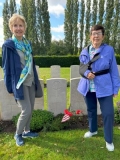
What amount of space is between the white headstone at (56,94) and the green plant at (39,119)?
0.76 ft

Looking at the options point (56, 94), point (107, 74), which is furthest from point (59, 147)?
point (107, 74)

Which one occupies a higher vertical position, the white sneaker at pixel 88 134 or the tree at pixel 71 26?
the tree at pixel 71 26

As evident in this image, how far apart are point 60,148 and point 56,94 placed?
129 cm

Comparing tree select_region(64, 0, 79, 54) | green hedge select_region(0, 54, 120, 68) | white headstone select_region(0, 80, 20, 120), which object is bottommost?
green hedge select_region(0, 54, 120, 68)

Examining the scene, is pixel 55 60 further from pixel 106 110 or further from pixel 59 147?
pixel 106 110

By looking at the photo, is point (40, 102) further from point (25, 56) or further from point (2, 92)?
point (25, 56)

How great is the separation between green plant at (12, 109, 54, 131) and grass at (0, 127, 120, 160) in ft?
0.62

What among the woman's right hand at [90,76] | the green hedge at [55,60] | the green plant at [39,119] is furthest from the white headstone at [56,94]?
the green hedge at [55,60]

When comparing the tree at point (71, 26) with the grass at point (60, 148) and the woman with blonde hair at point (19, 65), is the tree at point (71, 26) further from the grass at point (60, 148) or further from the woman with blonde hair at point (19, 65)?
the woman with blonde hair at point (19, 65)

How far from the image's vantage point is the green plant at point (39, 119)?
3559 mm

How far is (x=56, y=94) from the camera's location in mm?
3969

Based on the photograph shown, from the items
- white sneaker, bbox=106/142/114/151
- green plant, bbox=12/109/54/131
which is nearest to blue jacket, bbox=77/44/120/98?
white sneaker, bbox=106/142/114/151

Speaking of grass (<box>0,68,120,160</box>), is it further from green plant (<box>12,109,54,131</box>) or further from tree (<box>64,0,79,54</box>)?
tree (<box>64,0,79,54</box>)

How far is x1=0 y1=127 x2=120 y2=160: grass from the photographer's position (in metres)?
2.77
